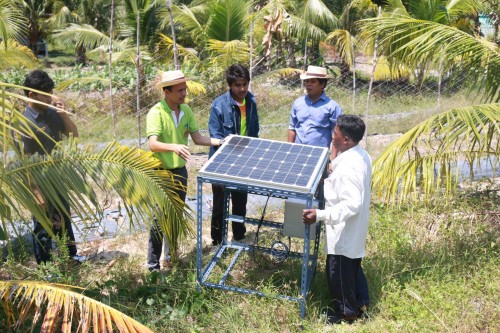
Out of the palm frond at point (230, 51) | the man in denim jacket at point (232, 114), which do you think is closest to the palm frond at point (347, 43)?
the palm frond at point (230, 51)

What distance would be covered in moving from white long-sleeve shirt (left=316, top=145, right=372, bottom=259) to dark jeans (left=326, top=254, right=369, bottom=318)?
0.10 meters

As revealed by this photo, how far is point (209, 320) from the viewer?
182 inches

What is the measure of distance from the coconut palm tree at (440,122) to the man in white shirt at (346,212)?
1.03 m

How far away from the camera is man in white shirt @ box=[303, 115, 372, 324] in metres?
4.34

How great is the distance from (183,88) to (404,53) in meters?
2.49

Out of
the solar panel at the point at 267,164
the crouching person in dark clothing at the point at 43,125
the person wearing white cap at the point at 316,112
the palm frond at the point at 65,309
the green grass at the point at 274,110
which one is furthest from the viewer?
the green grass at the point at 274,110

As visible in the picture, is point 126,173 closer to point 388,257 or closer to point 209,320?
point 209,320

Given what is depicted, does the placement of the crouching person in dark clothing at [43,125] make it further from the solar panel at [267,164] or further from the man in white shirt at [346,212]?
the man in white shirt at [346,212]

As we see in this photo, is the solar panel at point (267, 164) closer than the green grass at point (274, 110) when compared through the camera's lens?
Yes

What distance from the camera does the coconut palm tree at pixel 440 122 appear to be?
5312 mm

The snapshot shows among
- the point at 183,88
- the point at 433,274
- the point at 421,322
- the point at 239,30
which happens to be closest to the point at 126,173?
the point at 183,88

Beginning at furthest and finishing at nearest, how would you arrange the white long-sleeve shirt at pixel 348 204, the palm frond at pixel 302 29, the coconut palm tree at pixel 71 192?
1. the palm frond at pixel 302 29
2. the white long-sleeve shirt at pixel 348 204
3. the coconut palm tree at pixel 71 192

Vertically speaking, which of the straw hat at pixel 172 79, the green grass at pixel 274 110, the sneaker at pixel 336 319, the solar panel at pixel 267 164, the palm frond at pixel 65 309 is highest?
the straw hat at pixel 172 79

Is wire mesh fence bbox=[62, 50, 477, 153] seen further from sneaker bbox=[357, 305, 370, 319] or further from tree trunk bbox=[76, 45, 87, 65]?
tree trunk bbox=[76, 45, 87, 65]
